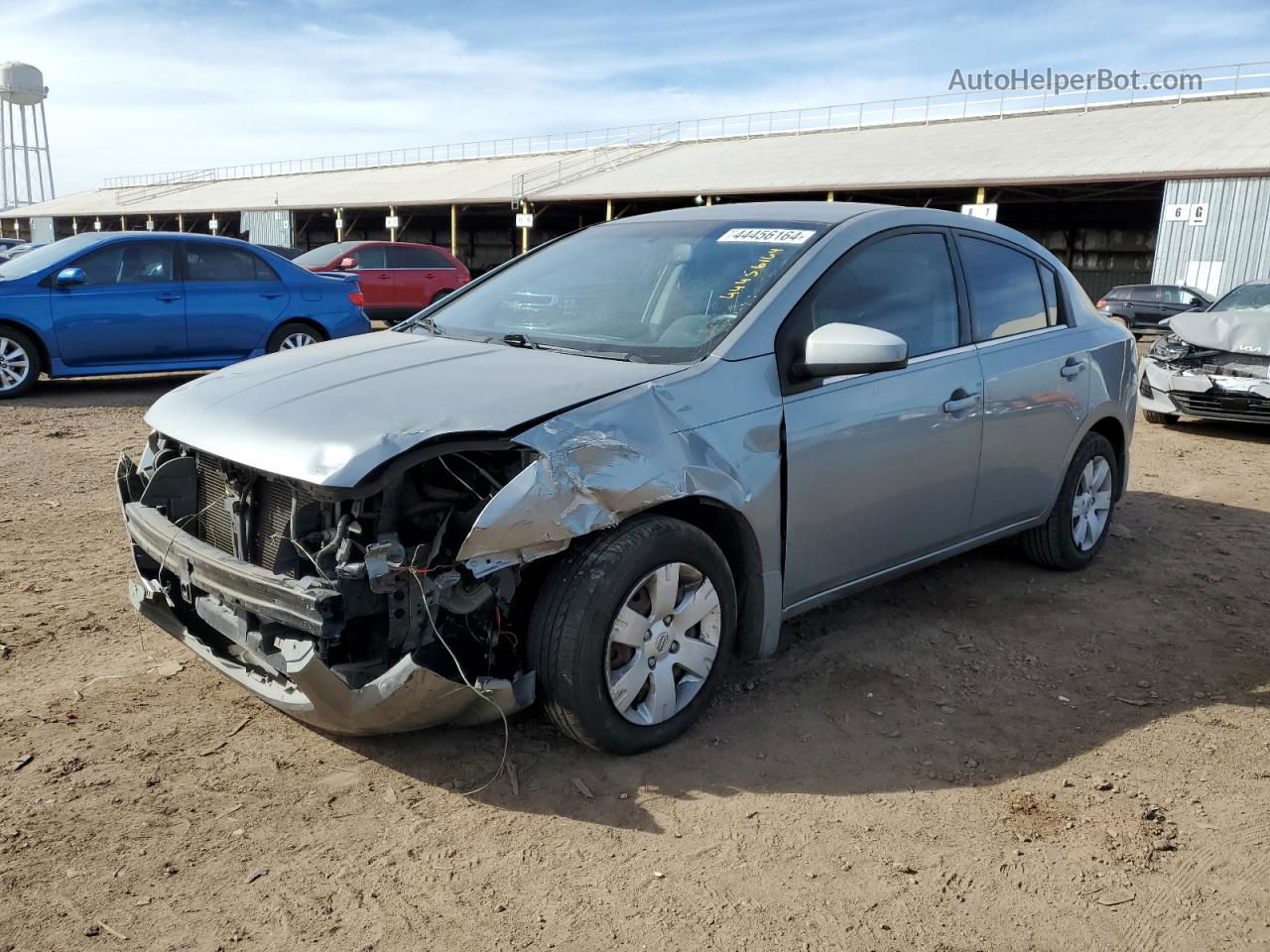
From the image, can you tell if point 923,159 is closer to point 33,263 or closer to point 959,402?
point 33,263

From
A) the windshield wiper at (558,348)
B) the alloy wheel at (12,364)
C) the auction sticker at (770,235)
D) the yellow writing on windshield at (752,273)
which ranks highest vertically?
the auction sticker at (770,235)

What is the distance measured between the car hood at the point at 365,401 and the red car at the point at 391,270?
15.1 meters

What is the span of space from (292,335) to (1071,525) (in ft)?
27.1

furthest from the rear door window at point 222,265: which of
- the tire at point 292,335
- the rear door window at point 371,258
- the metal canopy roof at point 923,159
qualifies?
the metal canopy roof at point 923,159

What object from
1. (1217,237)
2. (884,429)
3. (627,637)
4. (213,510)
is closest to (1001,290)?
(884,429)

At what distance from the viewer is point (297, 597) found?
2766 millimetres

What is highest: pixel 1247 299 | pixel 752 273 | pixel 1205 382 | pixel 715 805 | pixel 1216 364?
pixel 752 273

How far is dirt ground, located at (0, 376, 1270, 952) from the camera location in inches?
99.7

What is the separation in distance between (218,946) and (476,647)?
1.01m

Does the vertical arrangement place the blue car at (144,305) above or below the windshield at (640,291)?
below

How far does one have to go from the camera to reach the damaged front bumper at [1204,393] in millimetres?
8859

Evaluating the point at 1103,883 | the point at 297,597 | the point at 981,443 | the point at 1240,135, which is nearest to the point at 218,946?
the point at 297,597

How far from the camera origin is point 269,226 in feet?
141

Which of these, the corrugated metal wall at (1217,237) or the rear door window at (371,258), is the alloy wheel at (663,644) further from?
the corrugated metal wall at (1217,237)
